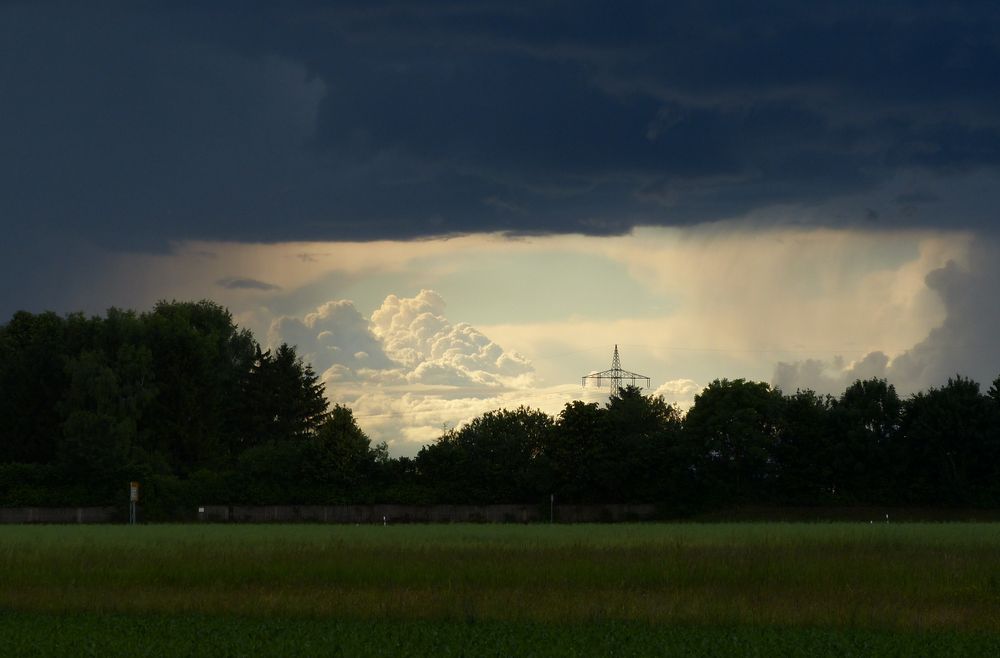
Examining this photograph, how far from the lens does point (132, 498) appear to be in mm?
86000

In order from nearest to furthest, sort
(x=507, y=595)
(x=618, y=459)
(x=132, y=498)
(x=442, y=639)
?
(x=442, y=639) < (x=507, y=595) < (x=132, y=498) < (x=618, y=459)

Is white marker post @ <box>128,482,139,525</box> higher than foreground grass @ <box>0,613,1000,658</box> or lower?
higher

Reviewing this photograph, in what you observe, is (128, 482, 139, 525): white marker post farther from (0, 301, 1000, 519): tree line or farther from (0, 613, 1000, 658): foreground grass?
(0, 613, 1000, 658): foreground grass

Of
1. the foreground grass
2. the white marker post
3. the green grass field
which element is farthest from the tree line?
the foreground grass

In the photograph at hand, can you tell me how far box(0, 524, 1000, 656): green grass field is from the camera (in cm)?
2433

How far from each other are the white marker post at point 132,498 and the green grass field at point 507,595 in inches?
1540

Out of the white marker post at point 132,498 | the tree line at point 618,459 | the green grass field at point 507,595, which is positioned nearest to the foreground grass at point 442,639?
the green grass field at point 507,595

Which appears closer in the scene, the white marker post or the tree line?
the white marker post

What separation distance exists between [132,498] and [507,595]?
6012 cm

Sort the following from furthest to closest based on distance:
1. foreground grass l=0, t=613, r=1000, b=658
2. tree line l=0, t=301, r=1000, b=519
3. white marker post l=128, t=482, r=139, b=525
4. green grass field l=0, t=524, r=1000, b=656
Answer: tree line l=0, t=301, r=1000, b=519
white marker post l=128, t=482, r=139, b=525
green grass field l=0, t=524, r=1000, b=656
foreground grass l=0, t=613, r=1000, b=658

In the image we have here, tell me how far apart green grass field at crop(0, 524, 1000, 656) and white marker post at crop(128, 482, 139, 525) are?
3911cm

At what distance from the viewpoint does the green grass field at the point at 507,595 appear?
79.8 feet

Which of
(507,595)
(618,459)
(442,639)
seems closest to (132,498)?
(618,459)

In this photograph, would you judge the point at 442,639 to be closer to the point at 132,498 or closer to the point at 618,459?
the point at 132,498
